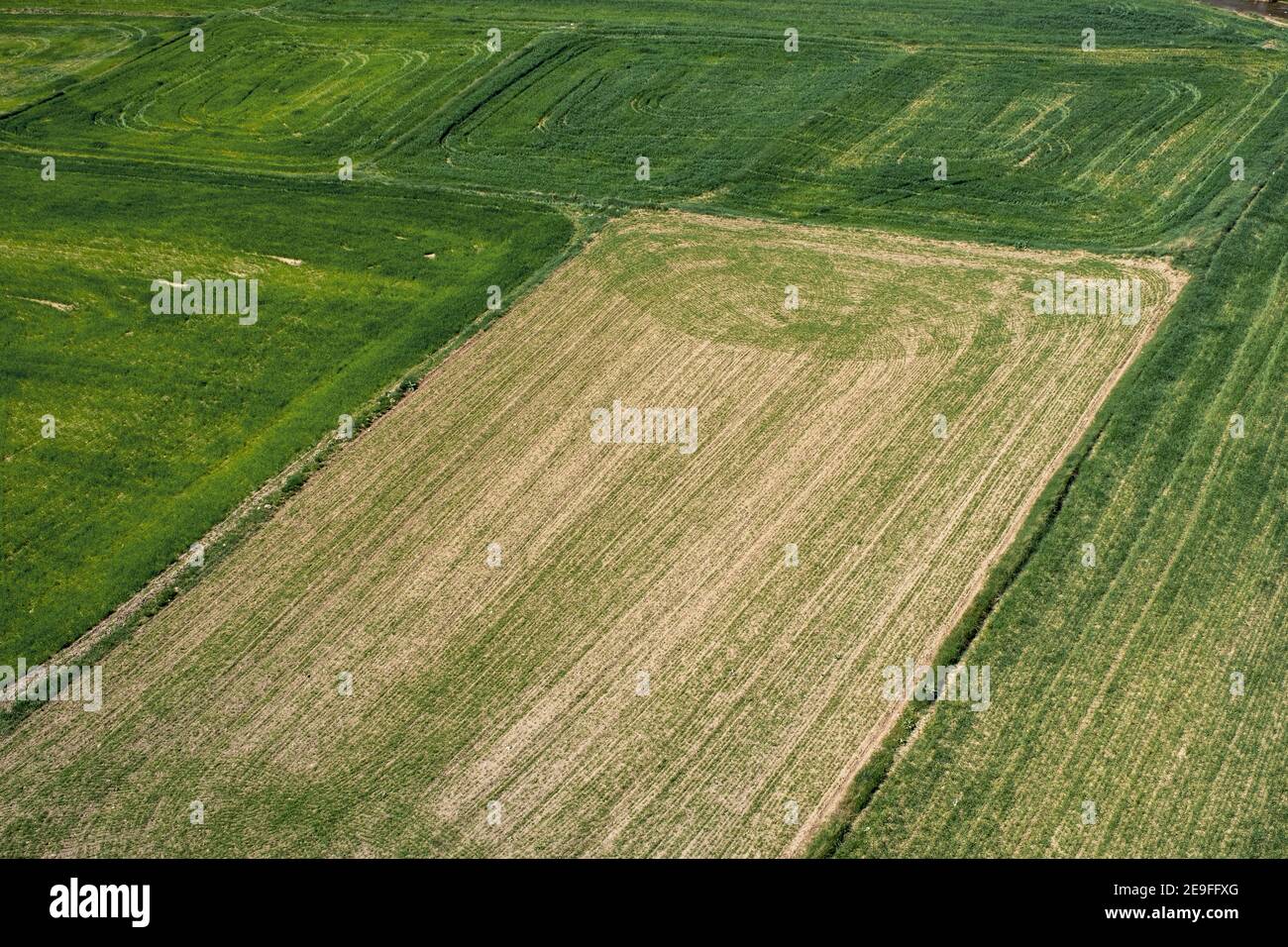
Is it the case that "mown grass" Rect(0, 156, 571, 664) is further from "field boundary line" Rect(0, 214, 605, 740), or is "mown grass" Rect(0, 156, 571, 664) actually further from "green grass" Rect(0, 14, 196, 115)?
"green grass" Rect(0, 14, 196, 115)

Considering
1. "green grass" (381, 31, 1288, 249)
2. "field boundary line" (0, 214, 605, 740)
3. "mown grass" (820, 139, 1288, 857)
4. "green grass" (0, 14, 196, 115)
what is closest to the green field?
"mown grass" (820, 139, 1288, 857)

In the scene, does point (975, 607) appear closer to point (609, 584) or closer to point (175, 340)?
point (609, 584)

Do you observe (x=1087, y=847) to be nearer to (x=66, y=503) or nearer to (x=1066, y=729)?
(x=1066, y=729)

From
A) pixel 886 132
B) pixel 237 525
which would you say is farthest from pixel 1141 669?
pixel 886 132

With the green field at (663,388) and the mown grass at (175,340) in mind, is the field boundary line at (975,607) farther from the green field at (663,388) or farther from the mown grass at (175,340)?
the mown grass at (175,340)

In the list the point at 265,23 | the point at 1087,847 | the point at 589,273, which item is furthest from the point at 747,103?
the point at 1087,847

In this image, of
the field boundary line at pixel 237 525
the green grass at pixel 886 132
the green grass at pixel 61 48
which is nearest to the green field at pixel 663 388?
the green grass at pixel 886 132

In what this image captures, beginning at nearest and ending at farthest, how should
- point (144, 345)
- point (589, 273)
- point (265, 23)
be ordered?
point (144, 345), point (589, 273), point (265, 23)
